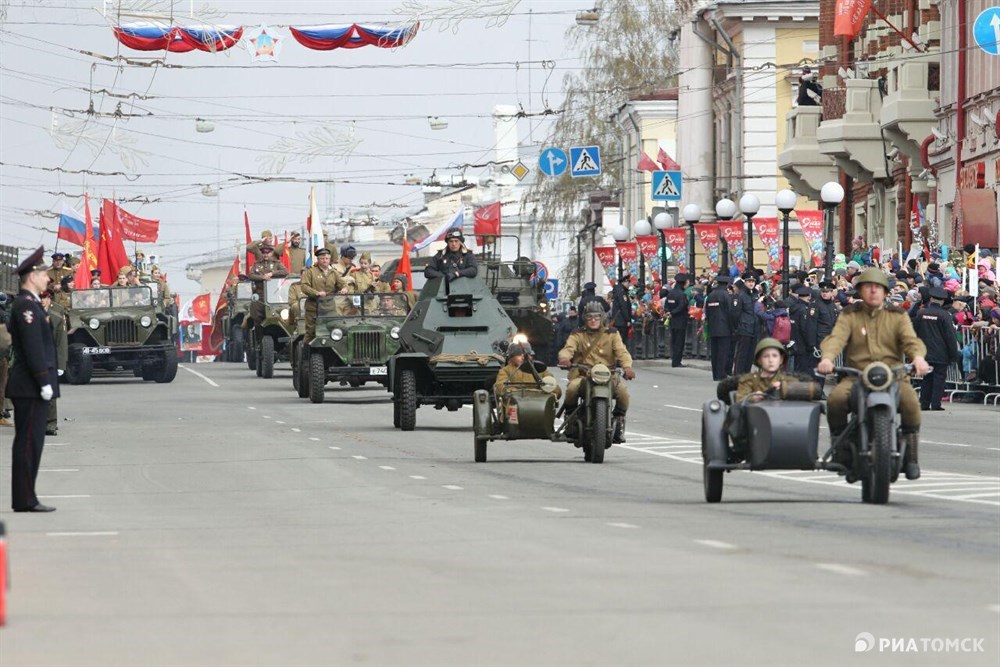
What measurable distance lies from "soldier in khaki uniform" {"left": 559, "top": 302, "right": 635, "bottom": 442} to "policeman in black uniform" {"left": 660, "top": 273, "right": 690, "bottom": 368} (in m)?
25.0

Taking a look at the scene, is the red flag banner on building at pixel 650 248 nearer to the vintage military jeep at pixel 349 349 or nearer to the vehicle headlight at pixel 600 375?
the vintage military jeep at pixel 349 349

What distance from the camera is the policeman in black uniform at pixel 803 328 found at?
35.2 meters

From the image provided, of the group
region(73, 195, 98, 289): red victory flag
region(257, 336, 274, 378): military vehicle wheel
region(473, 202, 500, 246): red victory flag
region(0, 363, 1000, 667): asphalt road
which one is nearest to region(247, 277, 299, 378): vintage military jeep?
region(257, 336, 274, 378): military vehicle wheel

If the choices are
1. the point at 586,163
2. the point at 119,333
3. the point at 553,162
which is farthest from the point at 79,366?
the point at 553,162

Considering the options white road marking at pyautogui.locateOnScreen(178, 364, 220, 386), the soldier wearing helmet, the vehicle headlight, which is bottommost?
white road marking at pyautogui.locateOnScreen(178, 364, 220, 386)

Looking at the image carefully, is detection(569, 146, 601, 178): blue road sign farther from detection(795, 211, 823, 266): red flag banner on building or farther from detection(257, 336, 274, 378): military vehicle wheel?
detection(257, 336, 274, 378): military vehicle wheel

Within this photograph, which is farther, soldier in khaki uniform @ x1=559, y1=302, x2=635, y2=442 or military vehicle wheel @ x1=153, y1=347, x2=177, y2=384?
military vehicle wheel @ x1=153, y1=347, x2=177, y2=384

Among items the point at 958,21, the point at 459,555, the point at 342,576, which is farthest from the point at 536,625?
the point at 958,21

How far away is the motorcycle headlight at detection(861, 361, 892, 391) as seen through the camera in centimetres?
1536

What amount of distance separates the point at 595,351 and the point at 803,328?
14791mm

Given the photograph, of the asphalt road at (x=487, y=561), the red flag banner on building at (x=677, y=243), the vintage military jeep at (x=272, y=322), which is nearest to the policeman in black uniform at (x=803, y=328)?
the vintage military jeep at (x=272, y=322)

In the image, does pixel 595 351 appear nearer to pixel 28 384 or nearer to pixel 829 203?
pixel 28 384

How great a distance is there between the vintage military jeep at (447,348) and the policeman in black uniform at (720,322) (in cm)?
1295

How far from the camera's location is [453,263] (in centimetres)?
2770
